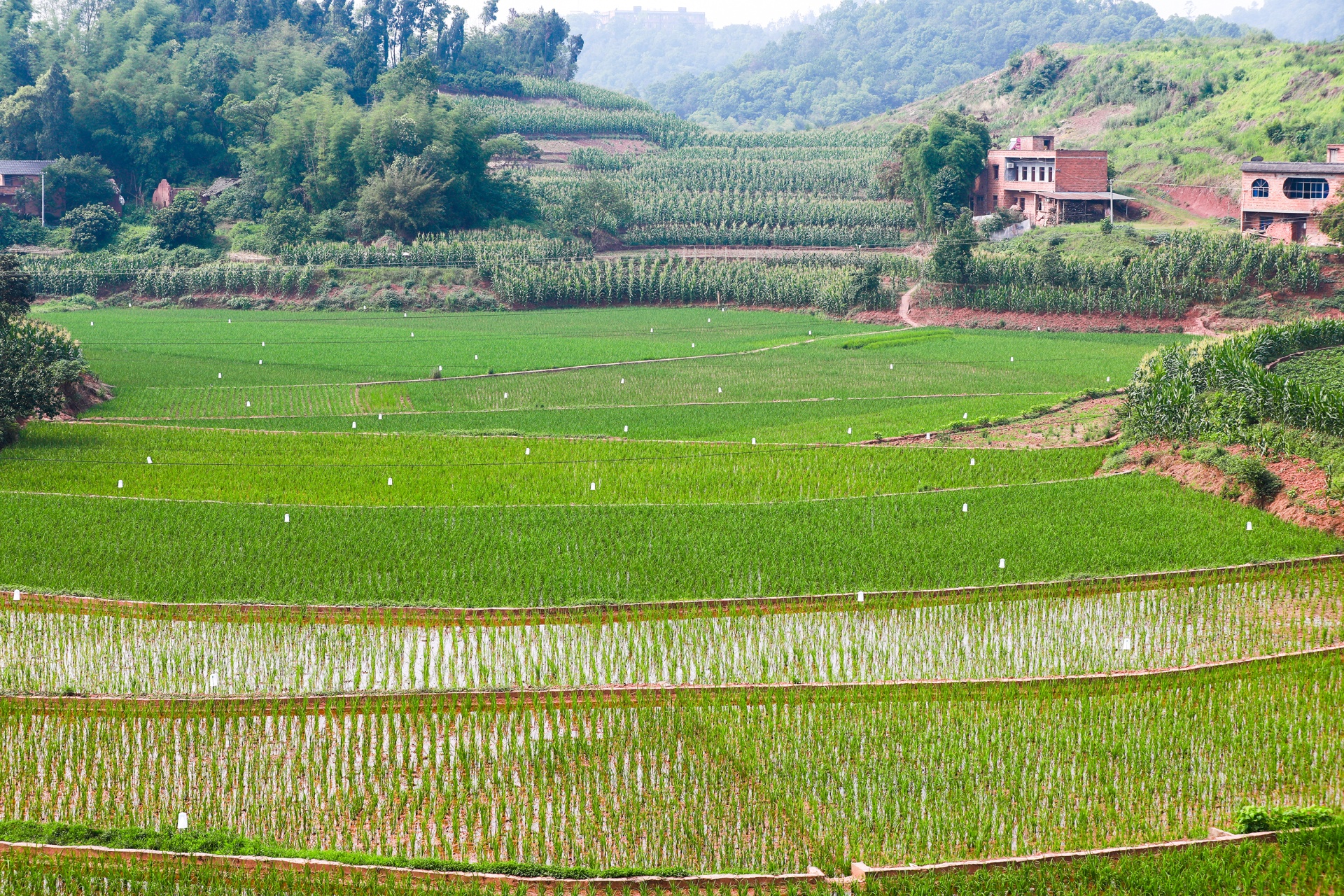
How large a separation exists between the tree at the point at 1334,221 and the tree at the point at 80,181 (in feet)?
181

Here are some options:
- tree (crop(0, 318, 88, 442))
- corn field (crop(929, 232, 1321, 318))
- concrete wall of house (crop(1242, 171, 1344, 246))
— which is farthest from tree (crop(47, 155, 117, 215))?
concrete wall of house (crop(1242, 171, 1344, 246))

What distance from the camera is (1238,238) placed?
47.5 metres

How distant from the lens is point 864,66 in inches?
7219

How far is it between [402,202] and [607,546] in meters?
45.4

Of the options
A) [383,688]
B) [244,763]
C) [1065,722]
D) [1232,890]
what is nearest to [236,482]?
[383,688]

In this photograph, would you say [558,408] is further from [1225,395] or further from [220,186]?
[220,186]

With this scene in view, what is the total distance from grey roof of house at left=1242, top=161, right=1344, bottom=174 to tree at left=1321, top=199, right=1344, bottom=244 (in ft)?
9.33

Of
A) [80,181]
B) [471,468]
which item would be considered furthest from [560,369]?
[80,181]

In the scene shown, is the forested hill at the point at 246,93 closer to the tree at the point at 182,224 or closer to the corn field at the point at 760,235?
the tree at the point at 182,224

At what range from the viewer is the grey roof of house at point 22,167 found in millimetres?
66875

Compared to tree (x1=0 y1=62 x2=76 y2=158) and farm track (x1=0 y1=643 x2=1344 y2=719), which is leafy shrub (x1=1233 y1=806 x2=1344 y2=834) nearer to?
farm track (x1=0 y1=643 x2=1344 y2=719)

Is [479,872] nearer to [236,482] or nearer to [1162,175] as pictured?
[236,482]

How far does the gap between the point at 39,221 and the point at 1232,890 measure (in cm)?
6574

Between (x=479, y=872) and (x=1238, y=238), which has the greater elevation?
(x=1238, y=238)
